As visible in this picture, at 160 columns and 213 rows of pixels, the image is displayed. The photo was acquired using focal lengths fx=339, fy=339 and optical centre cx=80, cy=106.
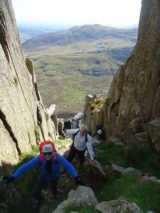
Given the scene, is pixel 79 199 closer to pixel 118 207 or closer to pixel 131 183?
pixel 118 207

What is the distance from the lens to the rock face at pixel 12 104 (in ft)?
87.6

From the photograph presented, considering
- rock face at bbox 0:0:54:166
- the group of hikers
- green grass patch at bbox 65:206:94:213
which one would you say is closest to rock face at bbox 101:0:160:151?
the group of hikers

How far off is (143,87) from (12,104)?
41.7ft

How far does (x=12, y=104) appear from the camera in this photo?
29.7m

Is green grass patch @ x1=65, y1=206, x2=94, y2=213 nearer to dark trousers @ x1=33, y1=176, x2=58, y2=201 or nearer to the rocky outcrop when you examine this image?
dark trousers @ x1=33, y1=176, x2=58, y2=201

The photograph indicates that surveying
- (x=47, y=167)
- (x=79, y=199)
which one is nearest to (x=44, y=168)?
(x=47, y=167)

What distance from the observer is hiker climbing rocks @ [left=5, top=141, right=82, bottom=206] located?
62.0ft

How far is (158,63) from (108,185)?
42.4 feet

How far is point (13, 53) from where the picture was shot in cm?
3431

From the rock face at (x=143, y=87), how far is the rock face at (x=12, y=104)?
10.0 metres

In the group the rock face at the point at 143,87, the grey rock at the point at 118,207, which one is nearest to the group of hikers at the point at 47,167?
the grey rock at the point at 118,207

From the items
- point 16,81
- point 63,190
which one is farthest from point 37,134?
point 63,190

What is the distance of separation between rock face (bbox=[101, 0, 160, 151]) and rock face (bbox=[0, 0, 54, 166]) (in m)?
10.0

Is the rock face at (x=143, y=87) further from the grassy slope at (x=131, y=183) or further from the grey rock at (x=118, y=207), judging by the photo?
the grey rock at (x=118, y=207)
